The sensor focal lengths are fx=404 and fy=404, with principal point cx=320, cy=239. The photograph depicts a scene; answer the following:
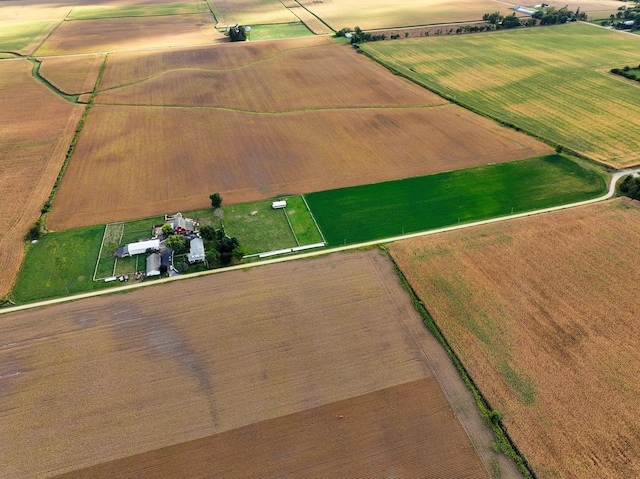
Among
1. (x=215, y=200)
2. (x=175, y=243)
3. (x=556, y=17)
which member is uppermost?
(x=556, y=17)

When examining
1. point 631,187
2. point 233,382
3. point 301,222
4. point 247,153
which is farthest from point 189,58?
point 631,187

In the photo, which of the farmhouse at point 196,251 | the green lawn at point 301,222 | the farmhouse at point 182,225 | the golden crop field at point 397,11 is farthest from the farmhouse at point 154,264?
the golden crop field at point 397,11

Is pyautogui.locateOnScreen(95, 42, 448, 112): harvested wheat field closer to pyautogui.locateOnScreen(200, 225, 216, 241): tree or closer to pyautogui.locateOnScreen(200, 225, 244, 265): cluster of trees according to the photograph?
pyautogui.locateOnScreen(200, 225, 216, 241): tree

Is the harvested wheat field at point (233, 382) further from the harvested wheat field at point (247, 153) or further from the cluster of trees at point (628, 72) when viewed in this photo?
the cluster of trees at point (628, 72)

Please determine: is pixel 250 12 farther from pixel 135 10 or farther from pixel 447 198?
pixel 447 198

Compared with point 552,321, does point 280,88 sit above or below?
above

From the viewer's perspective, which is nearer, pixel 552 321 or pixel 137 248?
pixel 552 321

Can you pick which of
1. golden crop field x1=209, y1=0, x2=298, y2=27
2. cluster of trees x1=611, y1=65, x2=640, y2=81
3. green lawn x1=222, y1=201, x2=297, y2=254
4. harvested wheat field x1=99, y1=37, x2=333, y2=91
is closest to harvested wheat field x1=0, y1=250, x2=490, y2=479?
green lawn x1=222, y1=201, x2=297, y2=254
